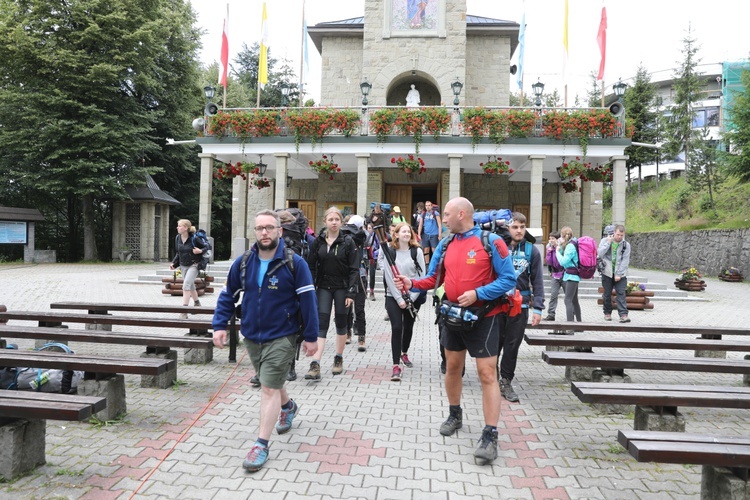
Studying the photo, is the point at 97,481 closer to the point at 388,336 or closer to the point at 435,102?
the point at 388,336

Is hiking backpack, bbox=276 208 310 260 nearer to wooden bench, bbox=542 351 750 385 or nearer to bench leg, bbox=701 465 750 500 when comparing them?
wooden bench, bbox=542 351 750 385

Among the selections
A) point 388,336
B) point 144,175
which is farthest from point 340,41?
point 388,336

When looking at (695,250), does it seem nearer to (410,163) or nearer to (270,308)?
(410,163)

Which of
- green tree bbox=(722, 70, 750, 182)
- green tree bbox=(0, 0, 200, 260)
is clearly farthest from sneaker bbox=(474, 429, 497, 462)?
green tree bbox=(0, 0, 200, 260)

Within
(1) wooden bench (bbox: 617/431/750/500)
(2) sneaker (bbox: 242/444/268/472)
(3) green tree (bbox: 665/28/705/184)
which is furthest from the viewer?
(3) green tree (bbox: 665/28/705/184)

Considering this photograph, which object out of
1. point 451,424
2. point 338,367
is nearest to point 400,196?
point 338,367

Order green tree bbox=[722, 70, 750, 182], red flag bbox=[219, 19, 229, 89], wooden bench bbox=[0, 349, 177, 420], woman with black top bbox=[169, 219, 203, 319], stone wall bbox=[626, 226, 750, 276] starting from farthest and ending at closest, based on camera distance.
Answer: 1. stone wall bbox=[626, 226, 750, 276]
2. green tree bbox=[722, 70, 750, 182]
3. red flag bbox=[219, 19, 229, 89]
4. woman with black top bbox=[169, 219, 203, 319]
5. wooden bench bbox=[0, 349, 177, 420]

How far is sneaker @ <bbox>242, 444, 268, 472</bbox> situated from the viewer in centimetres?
341

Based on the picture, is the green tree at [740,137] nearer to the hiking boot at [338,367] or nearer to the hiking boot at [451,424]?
the hiking boot at [338,367]

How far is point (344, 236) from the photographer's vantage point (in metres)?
6.08

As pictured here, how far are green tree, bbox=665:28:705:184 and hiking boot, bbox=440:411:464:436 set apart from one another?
36.6 m

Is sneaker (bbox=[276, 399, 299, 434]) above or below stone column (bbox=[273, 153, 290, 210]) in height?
below

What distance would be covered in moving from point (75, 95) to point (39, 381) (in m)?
25.1

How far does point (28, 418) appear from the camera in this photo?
3227mm
